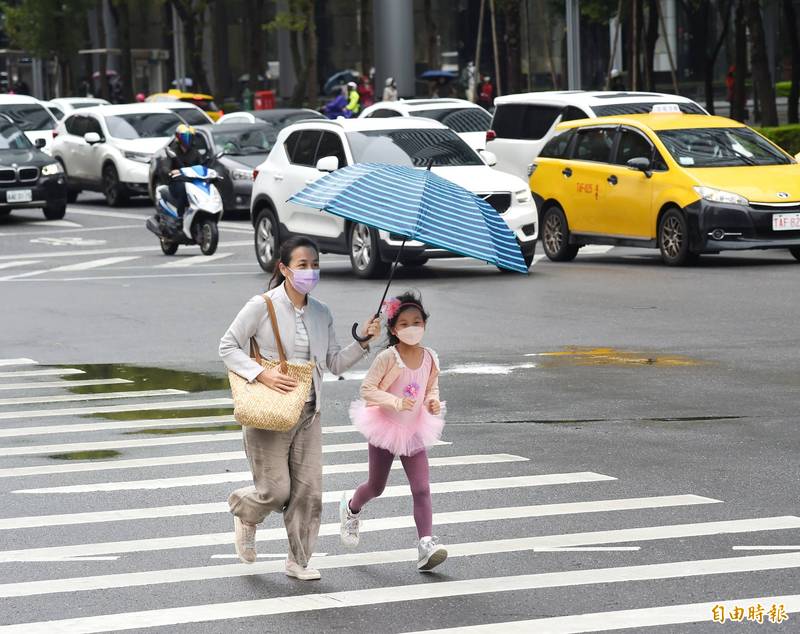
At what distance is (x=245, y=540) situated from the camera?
23.7 feet

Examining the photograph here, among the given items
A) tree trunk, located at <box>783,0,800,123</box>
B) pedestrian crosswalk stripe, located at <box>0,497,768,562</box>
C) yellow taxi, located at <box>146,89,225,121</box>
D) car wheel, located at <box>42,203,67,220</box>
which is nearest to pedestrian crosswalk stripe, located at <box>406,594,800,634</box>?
pedestrian crosswalk stripe, located at <box>0,497,768,562</box>

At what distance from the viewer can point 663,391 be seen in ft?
38.6

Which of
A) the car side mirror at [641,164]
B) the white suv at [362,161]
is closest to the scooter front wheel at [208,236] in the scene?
the white suv at [362,161]

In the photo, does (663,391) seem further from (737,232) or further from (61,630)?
(737,232)

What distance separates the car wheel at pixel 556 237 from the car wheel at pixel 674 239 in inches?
63.9

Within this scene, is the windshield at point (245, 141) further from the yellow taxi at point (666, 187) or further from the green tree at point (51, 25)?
the green tree at point (51, 25)

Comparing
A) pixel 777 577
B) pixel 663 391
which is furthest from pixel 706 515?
pixel 663 391

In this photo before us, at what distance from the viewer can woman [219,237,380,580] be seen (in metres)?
7.00

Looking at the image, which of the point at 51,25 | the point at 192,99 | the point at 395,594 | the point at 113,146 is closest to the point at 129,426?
the point at 395,594

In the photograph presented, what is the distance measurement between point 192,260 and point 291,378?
54.0ft

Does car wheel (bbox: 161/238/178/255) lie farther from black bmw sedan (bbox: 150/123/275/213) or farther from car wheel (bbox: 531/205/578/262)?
car wheel (bbox: 531/205/578/262)

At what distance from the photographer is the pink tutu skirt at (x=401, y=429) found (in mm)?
7113

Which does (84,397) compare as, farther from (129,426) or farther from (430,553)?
(430,553)

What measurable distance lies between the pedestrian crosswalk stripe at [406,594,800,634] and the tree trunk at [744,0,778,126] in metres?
27.2
